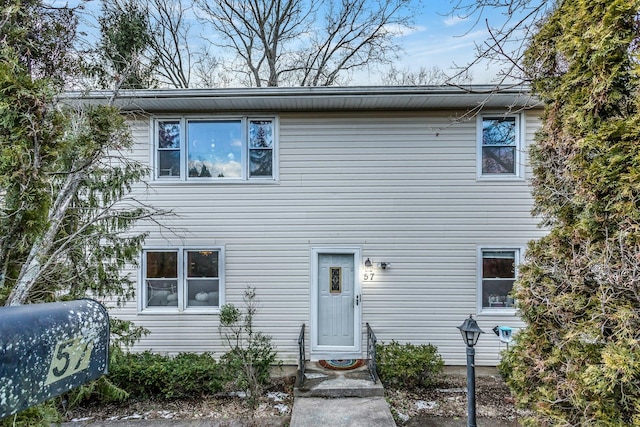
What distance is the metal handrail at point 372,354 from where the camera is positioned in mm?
5228

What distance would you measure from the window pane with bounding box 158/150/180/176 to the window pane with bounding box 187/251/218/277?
1647 millimetres

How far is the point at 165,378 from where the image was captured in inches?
196

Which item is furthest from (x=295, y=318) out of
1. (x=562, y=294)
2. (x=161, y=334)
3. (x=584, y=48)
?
(x=584, y=48)

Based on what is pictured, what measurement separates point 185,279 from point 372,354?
379 cm

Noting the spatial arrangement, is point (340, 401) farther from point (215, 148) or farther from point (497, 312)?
point (215, 148)

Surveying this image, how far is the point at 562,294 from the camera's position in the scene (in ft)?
7.77

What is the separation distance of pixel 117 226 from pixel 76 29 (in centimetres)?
279

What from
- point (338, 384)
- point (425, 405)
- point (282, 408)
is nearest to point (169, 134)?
point (282, 408)

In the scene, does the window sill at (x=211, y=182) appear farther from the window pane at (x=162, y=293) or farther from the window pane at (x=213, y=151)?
the window pane at (x=162, y=293)

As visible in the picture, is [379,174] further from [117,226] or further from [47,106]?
[47,106]

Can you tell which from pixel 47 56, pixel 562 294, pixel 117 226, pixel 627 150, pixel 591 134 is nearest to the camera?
pixel 627 150

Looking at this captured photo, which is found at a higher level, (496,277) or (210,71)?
(210,71)

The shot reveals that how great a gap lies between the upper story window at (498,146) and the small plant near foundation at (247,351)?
5.18 m

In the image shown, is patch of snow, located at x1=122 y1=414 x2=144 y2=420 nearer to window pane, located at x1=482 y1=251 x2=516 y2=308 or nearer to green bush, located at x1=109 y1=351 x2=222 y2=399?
green bush, located at x1=109 y1=351 x2=222 y2=399
